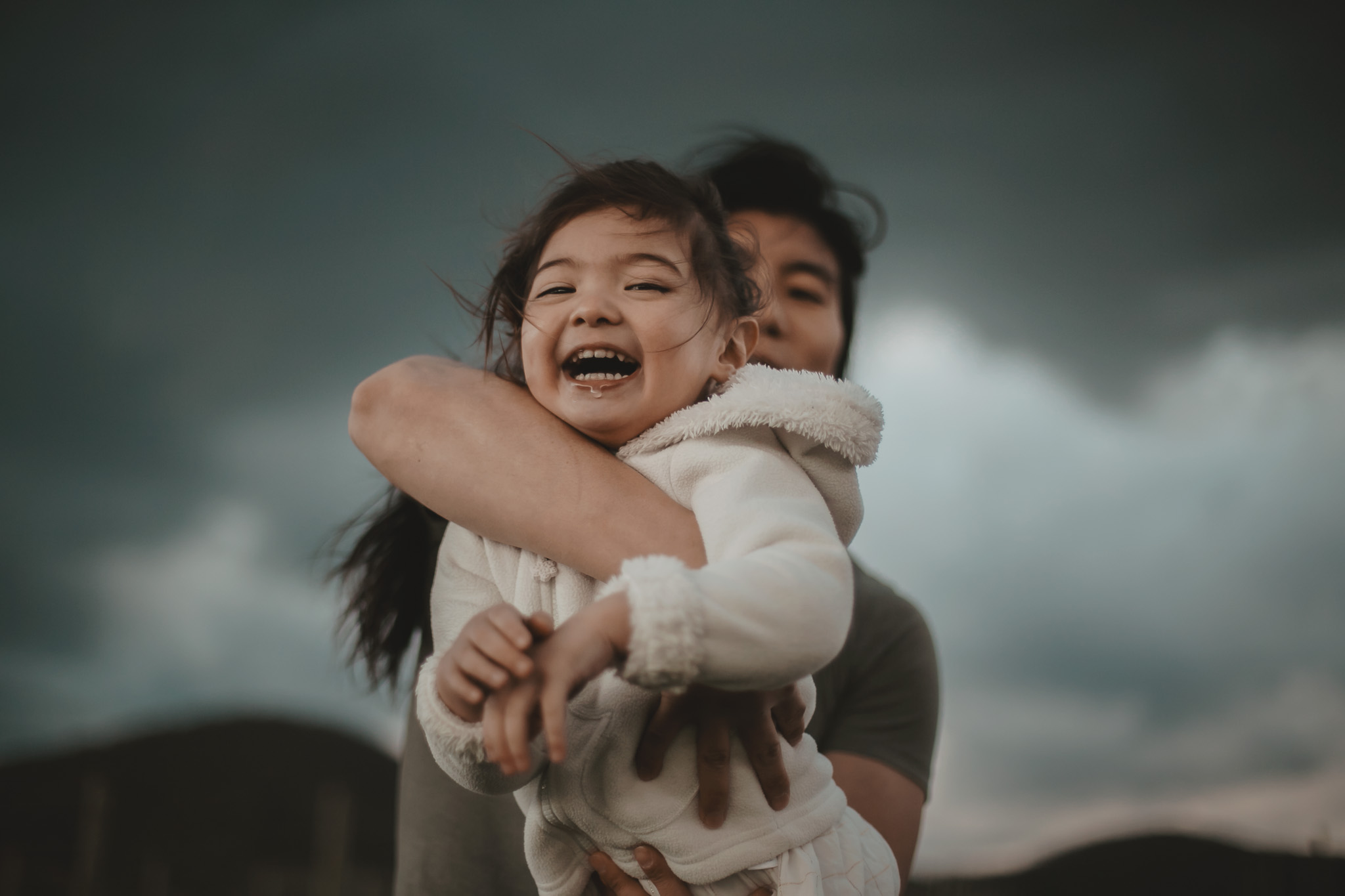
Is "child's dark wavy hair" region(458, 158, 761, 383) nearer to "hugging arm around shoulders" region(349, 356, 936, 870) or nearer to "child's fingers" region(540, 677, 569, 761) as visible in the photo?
"hugging arm around shoulders" region(349, 356, 936, 870)

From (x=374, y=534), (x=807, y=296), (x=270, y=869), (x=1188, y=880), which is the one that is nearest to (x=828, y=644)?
(x=374, y=534)

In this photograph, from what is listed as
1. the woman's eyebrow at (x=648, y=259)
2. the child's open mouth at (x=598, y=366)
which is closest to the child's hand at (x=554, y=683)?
the child's open mouth at (x=598, y=366)

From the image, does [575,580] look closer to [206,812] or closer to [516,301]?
[516,301]

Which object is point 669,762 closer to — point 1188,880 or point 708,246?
point 708,246

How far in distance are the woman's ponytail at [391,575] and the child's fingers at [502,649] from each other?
790mm

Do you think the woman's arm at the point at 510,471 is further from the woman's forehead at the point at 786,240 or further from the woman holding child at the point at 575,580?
the woman's forehead at the point at 786,240

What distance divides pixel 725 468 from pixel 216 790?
56.9ft

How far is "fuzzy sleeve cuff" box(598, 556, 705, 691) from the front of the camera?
68cm

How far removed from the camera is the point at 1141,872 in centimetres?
932

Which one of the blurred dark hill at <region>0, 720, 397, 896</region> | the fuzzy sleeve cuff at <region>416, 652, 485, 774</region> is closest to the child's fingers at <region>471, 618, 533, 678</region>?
the fuzzy sleeve cuff at <region>416, 652, 485, 774</region>

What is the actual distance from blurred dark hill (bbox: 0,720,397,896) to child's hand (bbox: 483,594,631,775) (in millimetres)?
13940

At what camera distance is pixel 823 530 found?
2.74 ft

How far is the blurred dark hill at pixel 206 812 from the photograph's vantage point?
44.6 feet

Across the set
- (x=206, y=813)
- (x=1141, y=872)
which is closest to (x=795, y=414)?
(x=1141, y=872)
